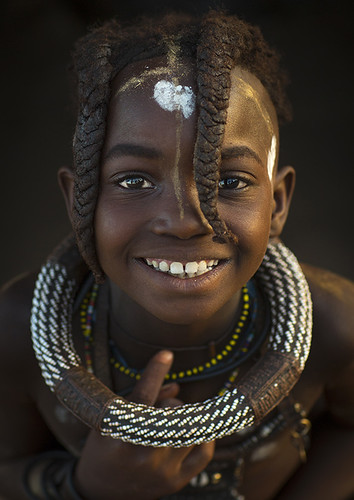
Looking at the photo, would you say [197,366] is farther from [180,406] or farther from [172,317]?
[172,317]

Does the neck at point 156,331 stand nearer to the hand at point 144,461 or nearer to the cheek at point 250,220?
the hand at point 144,461

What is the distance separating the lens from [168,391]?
4.97ft

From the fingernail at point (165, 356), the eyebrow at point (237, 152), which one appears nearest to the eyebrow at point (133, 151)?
the eyebrow at point (237, 152)

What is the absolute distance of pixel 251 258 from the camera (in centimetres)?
129

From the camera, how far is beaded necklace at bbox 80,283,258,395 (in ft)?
5.22

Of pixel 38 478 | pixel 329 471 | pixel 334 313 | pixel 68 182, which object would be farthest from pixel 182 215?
pixel 329 471

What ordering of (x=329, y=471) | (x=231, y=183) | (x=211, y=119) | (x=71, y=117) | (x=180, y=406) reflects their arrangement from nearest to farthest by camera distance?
(x=211, y=119) < (x=231, y=183) < (x=180, y=406) < (x=329, y=471) < (x=71, y=117)

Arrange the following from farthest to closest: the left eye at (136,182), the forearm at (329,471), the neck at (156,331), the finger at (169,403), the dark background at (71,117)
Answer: the dark background at (71,117), the forearm at (329,471), the neck at (156,331), the finger at (169,403), the left eye at (136,182)

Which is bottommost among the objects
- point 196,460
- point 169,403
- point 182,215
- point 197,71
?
point 196,460

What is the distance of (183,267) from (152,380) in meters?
0.34

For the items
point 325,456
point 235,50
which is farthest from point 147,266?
point 325,456

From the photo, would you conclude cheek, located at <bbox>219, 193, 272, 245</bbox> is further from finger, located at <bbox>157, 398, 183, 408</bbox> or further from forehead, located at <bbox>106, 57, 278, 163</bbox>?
finger, located at <bbox>157, 398, 183, 408</bbox>

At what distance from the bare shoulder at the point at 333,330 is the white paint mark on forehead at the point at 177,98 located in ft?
2.34

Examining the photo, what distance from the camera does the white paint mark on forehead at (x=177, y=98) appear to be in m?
1.15
